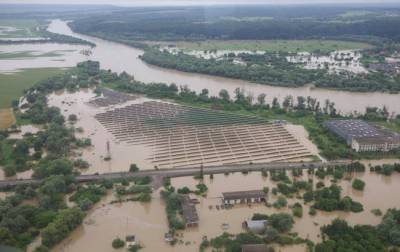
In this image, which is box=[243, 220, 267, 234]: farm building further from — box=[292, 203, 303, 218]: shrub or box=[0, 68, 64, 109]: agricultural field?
box=[0, 68, 64, 109]: agricultural field

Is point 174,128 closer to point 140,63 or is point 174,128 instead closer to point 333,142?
point 333,142

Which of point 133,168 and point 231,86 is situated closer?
point 133,168

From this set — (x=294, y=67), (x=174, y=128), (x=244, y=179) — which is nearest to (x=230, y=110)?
(x=174, y=128)

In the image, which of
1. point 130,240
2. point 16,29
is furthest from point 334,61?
point 16,29

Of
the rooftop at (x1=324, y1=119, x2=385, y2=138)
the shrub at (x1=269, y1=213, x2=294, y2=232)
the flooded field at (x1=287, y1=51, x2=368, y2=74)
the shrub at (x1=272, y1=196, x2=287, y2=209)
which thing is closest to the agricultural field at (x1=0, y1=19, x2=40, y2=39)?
the flooded field at (x1=287, y1=51, x2=368, y2=74)

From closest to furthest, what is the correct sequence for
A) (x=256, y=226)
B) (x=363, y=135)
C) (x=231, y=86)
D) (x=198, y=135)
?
(x=256, y=226), (x=363, y=135), (x=198, y=135), (x=231, y=86)

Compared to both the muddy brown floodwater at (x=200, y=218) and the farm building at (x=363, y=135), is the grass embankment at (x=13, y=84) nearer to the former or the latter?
the muddy brown floodwater at (x=200, y=218)

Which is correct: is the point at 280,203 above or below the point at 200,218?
above

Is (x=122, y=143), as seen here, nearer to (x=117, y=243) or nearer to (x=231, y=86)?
(x=117, y=243)
